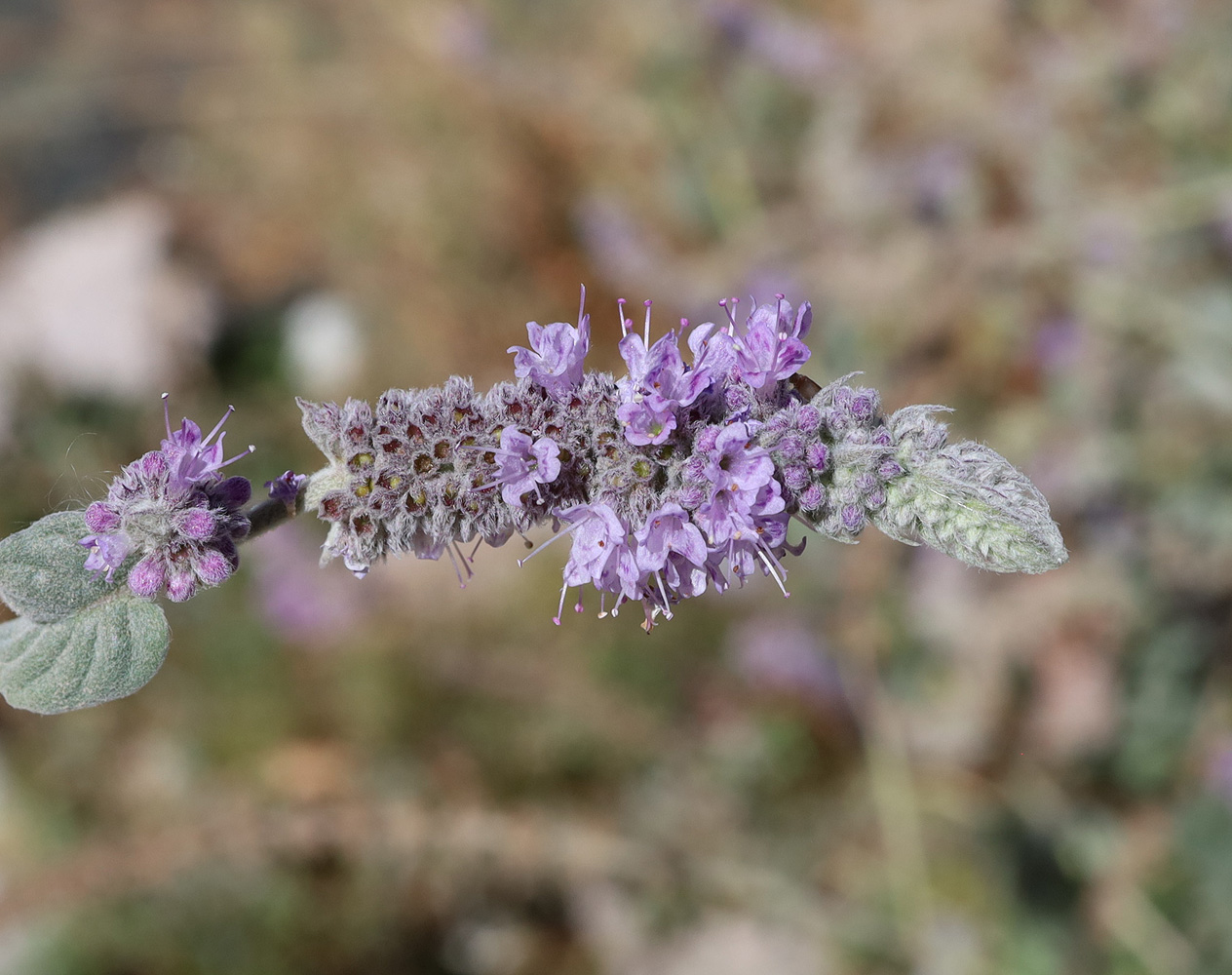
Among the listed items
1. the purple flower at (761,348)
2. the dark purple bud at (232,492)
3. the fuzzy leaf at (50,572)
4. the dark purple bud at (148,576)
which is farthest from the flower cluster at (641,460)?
the fuzzy leaf at (50,572)

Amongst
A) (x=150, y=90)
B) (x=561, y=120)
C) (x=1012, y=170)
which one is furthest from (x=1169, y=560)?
(x=150, y=90)

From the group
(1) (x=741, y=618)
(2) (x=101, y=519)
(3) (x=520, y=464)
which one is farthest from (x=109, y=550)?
(1) (x=741, y=618)

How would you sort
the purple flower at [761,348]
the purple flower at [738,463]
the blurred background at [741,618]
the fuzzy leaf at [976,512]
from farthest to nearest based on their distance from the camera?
the blurred background at [741,618] < the purple flower at [761,348] < the purple flower at [738,463] < the fuzzy leaf at [976,512]

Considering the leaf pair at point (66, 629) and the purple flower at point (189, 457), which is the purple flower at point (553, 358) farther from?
the leaf pair at point (66, 629)

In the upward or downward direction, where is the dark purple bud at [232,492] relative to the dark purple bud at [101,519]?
upward

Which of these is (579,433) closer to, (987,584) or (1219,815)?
(987,584)

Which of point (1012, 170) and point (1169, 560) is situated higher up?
point (1012, 170)
